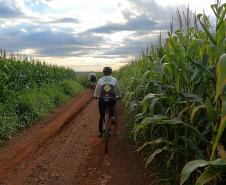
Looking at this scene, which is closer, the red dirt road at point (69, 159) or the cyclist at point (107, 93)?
the red dirt road at point (69, 159)

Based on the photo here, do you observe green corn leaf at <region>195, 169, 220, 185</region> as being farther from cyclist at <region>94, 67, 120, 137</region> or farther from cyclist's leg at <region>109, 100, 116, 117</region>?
cyclist's leg at <region>109, 100, 116, 117</region>

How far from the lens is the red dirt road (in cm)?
697

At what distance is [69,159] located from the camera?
830 centimetres

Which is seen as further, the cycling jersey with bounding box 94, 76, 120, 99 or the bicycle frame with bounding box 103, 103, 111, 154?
the cycling jersey with bounding box 94, 76, 120, 99

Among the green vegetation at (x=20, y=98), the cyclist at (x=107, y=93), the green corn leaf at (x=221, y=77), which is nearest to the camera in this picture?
the green corn leaf at (x=221, y=77)

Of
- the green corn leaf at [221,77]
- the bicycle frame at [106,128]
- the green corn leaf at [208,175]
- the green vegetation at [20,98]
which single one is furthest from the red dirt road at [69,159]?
Answer: the green corn leaf at [221,77]

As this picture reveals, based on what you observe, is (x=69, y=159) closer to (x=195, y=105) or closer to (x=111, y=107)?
(x=111, y=107)

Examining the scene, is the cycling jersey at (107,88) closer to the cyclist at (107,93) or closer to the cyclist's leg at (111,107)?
the cyclist at (107,93)

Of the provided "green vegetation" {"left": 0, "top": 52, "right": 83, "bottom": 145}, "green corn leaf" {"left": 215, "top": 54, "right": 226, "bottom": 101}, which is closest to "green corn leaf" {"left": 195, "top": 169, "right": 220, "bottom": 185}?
"green corn leaf" {"left": 215, "top": 54, "right": 226, "bottom": 101}

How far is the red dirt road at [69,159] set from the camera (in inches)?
274

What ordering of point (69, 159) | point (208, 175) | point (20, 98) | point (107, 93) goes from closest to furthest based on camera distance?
point (208, 175), point (69, 159), point (107, 93), point (20, 98)

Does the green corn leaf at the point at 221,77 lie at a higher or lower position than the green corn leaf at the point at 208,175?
higher

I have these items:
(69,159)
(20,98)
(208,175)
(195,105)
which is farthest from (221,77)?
(20,98)

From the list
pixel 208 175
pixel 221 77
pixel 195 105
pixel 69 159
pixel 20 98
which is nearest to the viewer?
pixel 221 77
